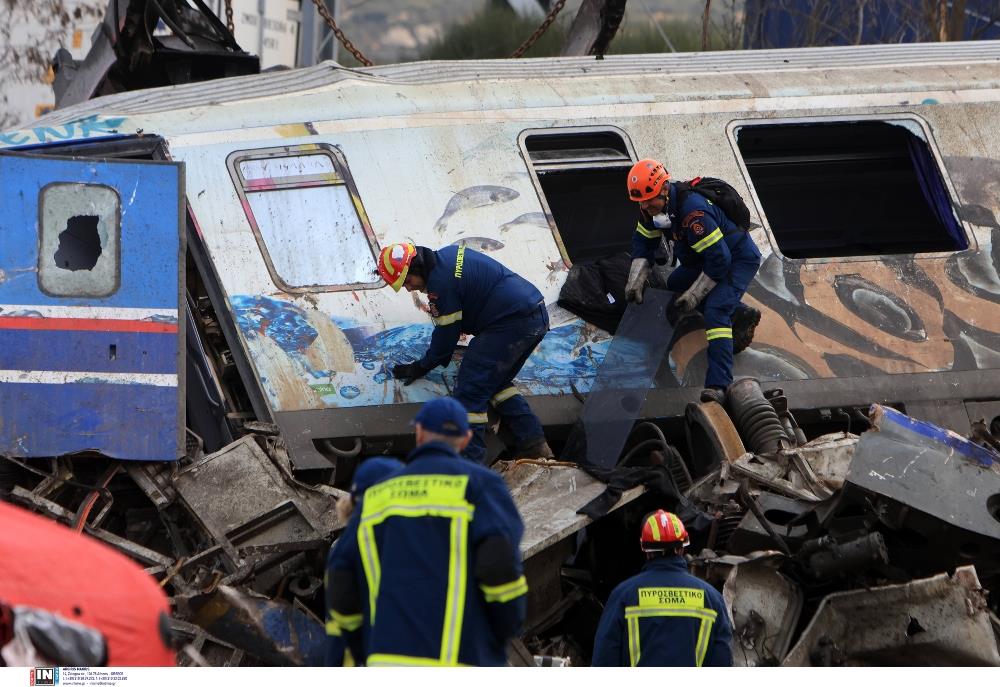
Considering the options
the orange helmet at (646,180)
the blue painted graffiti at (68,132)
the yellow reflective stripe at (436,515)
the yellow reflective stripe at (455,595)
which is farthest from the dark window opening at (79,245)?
the yellow reflective stripe at (455,595)

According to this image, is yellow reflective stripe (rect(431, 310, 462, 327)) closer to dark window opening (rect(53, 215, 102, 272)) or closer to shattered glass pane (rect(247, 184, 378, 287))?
shattered glass pane (rect(247, 184, 378, 287))

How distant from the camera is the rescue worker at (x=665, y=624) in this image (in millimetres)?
5090

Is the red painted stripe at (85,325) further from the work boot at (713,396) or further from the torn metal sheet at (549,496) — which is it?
the work boot at (713,396)

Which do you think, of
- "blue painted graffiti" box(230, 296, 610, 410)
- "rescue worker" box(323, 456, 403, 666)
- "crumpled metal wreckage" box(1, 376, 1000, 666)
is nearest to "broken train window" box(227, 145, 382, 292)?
"blue painted graffiti" box(230, 296, 610, 410)

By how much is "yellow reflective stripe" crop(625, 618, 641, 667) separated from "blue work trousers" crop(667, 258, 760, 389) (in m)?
2.64

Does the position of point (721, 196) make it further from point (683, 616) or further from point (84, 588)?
point (84, 588)

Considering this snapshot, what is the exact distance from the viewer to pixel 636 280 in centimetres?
776

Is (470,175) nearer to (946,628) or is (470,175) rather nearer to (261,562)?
(261,562)

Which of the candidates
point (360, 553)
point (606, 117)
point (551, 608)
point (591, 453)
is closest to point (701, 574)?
point (551, 608)

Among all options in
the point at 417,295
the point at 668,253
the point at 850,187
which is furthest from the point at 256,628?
the point at 850,187

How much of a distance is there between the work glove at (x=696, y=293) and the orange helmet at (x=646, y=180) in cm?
54

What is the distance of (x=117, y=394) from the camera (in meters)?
6.68

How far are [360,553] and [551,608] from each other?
2.69 metres

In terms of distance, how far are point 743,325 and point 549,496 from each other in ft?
5.82
